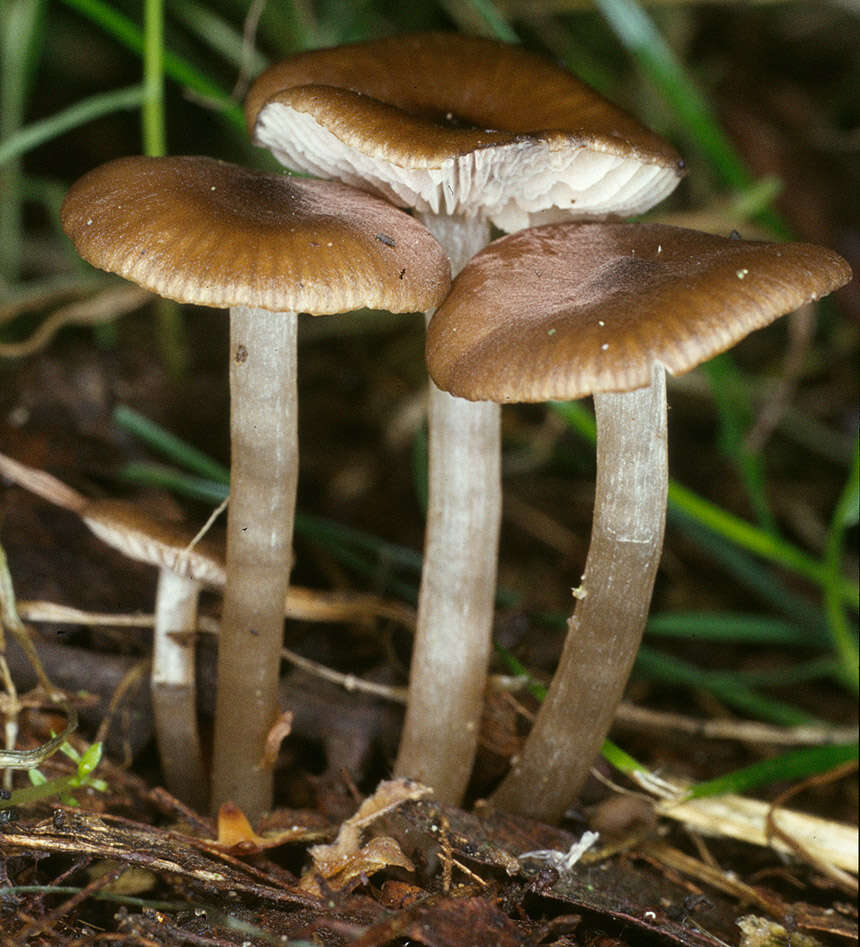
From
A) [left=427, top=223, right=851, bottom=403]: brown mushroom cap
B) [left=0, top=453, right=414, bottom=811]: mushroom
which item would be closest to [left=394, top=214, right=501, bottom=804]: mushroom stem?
[left=427, top=223, right=851, bottom=403]: brown mushroom cap

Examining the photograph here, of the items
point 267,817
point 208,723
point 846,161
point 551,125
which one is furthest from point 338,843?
point 846,161

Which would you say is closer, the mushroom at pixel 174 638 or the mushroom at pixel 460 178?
the mushroom at pixel 460 178

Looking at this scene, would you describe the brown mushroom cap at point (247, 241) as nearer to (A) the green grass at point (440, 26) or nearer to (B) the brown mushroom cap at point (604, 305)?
(B) the brown mushroom cap at point (604, 305)

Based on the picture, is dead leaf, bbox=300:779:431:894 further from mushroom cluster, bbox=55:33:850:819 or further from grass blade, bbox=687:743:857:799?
grass blade, bbox=687:743:857:799

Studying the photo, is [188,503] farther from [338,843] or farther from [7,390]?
[338,843]

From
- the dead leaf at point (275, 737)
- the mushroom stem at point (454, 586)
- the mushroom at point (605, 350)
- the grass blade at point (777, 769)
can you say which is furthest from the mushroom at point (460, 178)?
the grass blade at point (777, 769)

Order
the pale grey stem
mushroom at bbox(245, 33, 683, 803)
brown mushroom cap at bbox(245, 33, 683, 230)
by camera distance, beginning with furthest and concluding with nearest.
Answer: the pale grey stem → mushroom at bbox(245, 33, 683, 803) → brown mushroom cap at bbox(245, 33, 683, 230)
